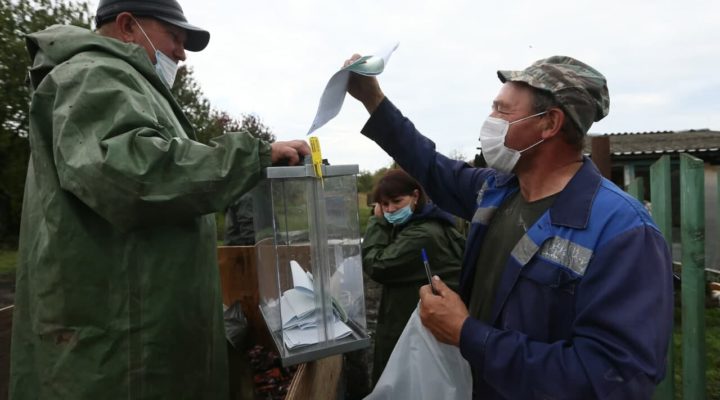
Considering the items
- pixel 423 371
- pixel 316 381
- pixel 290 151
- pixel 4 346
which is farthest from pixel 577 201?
pixel 4 346

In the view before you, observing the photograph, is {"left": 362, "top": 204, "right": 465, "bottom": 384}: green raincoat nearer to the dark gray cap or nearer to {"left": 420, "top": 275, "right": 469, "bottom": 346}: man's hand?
{"left": 420, "top": 275, "right": 469, "bottom": 346}: man's hand

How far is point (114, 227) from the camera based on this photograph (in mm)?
1490

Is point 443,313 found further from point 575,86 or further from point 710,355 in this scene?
point 710,355

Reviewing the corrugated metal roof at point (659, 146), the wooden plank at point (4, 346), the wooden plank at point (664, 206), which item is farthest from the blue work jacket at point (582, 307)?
the corrugated metal roof at point (659, 146)

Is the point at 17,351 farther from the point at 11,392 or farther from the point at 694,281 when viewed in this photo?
the point at 694,281

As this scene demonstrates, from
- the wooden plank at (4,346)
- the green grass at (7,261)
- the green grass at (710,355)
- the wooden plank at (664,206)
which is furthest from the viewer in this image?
the green grass at (7,261)

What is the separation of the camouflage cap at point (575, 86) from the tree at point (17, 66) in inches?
406

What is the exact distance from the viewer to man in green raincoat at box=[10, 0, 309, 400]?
1310 mm

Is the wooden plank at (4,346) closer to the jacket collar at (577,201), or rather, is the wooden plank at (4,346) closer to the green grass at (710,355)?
the jacket collar at (577,201)

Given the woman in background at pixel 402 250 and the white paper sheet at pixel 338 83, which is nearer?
the white paper sheet at pixel 338 83

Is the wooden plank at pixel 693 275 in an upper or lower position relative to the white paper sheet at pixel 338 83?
lower

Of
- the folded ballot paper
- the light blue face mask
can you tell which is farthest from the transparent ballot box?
the light blue face mask

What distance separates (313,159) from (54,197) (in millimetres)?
820

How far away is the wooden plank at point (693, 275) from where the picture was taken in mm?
2525
